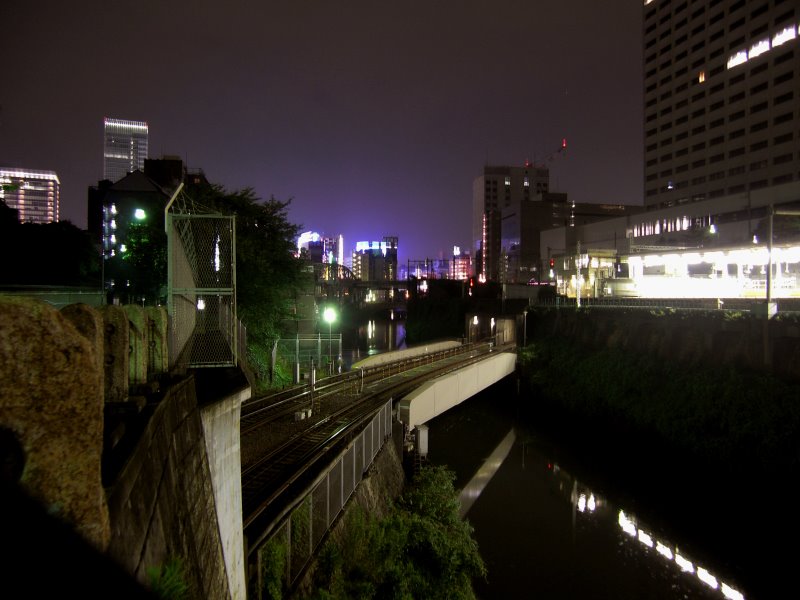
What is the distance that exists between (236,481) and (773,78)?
81431 millimetres

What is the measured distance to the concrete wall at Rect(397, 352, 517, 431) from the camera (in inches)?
681

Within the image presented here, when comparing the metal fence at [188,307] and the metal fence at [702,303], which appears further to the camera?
the metal fence at [702,303]

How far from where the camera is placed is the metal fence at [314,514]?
7257mm

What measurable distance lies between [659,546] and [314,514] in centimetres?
1256

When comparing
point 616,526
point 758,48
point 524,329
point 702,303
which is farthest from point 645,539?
point 758,48

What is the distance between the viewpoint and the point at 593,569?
1408 cm

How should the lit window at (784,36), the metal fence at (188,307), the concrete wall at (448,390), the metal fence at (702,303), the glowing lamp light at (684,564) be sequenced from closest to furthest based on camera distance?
the metal fence at (188,307)
the glowing lamp light at (684,564)
the concrete wall at (448,390)
the metal fence at (702,303)
the lit window at (784,36)

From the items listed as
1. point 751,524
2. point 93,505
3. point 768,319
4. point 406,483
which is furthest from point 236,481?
point 768,319

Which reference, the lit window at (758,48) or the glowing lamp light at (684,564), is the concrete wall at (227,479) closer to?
the glowing lamp light at (684,564)

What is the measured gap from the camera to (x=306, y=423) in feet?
46.1

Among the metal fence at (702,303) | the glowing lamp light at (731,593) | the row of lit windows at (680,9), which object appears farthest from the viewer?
the row of lit windows at (680,9)

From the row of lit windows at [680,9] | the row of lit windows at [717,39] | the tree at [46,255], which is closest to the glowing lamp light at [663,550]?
the tree at [46,255]

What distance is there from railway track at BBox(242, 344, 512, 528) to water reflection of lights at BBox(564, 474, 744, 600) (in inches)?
316

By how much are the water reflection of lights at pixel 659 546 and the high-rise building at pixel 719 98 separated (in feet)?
159
